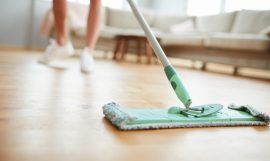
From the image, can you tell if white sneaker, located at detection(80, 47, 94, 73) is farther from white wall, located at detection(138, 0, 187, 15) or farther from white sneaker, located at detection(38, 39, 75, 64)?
white wall, located at detection(138, 0, 187, 15)

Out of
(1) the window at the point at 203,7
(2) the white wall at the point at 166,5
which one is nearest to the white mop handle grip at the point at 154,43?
(1) the window at the point at 203,7

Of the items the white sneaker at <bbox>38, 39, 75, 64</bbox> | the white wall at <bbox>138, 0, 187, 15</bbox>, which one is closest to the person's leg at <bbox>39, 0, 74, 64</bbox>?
the white sneaker at <bbox>38, 39, 75, 64</bbox>

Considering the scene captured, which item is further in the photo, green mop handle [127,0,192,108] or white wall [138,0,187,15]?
white wall [138,0,187,15]

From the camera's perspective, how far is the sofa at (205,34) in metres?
3.15

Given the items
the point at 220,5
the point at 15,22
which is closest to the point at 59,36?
the point at 15,22

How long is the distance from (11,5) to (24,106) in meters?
4.80

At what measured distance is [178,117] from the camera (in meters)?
0.73

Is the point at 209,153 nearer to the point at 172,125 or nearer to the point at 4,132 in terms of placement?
the point at 172,125

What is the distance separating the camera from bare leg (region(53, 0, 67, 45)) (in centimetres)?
188

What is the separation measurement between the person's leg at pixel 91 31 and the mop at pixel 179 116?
96 centimetres

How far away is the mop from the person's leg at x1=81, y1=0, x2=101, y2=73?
959 millimetres

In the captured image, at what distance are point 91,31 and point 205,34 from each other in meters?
2.37

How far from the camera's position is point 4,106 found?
2.47 feet

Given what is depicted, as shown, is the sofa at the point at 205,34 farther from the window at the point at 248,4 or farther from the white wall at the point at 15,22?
the white wall at the point at 15,22
